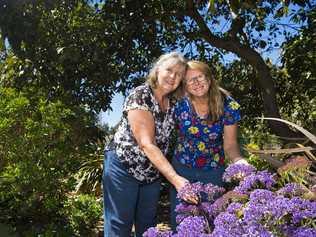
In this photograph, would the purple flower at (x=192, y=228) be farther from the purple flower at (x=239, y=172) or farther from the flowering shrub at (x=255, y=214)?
the purple flower at (x=239, y=172)

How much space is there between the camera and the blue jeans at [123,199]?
3.28 meters

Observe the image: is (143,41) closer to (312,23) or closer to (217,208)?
(312,23)

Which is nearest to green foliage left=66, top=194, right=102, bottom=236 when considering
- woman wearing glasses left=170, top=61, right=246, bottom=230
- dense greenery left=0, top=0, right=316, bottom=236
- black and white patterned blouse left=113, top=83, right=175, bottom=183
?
A: dense greenery left=0, top=0, right=316, bottom=236

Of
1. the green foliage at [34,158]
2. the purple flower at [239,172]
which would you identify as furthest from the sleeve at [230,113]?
the green foliage at [34,158]

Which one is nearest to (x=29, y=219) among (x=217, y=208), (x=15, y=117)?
(x=15, y=117)

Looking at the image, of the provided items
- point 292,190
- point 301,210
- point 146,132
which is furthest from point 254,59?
point 301,210

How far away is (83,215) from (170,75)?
3.27 m

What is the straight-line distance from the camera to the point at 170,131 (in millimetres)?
3201

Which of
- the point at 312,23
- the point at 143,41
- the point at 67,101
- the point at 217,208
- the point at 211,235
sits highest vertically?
the point at 312,23

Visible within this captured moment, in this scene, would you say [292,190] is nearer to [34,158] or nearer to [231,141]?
[231,141]

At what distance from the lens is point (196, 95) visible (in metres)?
3.06

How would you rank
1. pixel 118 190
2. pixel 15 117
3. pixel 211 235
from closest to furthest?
1. pixel 211 235
2. pixel 118 190
3. pixel 15 117

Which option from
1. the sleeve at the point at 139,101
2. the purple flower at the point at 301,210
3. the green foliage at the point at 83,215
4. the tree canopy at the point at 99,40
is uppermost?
the tree canopy at the point at 99,40

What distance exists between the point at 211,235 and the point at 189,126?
1.37 meters
